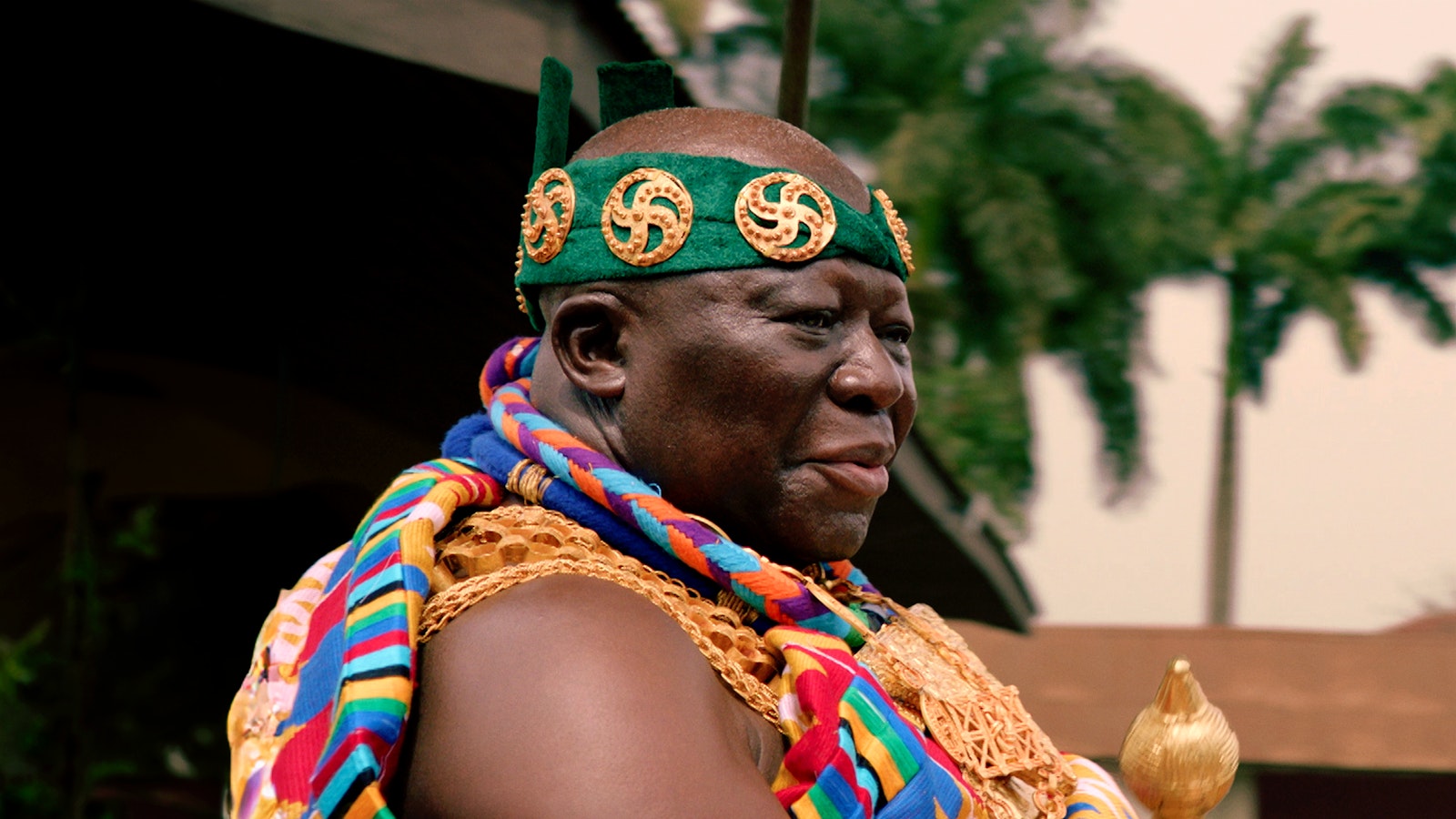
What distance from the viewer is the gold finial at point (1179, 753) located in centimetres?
229

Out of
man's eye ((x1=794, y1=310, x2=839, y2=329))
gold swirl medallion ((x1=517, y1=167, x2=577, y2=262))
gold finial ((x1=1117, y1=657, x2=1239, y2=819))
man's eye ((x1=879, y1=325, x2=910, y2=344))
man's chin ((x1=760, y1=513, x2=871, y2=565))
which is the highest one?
gold swirl medallion ((x1=517, y1=167, x2=577, y2=262))

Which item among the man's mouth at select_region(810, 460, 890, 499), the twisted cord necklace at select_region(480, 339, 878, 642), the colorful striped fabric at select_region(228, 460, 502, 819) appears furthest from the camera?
the man's mouth at select_region(810, 460, 890, 499)

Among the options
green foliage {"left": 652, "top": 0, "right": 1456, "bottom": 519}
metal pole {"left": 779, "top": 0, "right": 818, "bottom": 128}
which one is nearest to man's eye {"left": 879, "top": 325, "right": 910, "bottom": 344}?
metal pole {"left": 779, "top": 0, "right": 818, "bottom": 128}

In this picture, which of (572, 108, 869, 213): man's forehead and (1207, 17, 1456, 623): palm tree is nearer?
(572, 108, 869, 213): man's forehead

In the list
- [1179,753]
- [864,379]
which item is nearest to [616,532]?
[864,379]

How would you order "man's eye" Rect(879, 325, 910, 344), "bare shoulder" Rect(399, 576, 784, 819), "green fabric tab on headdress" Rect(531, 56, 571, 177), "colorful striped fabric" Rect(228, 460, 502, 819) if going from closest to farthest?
"bare shoulder" Rect(399, 576, 784, 819), "colorful striped fabric" Rect(228, 460, 502, 819), "man's eye" Rect(879, 325, 910, 344), "green fabric tab on headdress" Rect(531, 56, 571, 177)

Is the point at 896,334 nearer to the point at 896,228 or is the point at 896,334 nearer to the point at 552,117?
the point at 896,228

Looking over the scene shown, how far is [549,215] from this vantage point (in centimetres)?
236

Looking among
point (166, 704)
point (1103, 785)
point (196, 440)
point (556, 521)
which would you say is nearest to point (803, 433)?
point (556, 521)

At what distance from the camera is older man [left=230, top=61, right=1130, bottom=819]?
1.85 meters

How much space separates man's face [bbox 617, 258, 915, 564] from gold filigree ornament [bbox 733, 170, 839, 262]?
0.03m

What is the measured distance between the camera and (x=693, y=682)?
6.23 feet

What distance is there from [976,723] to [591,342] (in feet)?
2.55

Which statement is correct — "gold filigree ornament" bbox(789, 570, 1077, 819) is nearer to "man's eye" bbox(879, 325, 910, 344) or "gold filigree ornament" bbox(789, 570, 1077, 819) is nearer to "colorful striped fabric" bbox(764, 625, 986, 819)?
"colorful striped fabric" bbox(764, 625, 986, 819)
